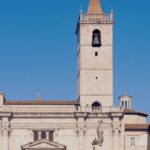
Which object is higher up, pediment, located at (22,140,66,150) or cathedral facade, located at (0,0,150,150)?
cathedral facade, located at (0,0,150,150)

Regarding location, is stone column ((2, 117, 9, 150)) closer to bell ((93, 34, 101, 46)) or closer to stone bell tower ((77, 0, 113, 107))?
stone bell tower ((77, 0, 113, 107))

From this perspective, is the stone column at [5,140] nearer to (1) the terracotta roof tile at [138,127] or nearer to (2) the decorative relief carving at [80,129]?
(2) the decorative relief carving at [80,129]

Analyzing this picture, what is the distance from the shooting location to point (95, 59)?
263 feet

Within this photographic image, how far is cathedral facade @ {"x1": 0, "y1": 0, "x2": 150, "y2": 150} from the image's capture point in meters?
76.5

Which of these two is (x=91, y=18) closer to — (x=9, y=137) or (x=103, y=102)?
(x=103, y=102)

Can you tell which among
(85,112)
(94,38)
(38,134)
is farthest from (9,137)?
(94,38)

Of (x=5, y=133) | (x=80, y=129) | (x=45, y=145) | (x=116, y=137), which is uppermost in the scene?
(x=80, y=129)

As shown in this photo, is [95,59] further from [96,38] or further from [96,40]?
[96,38]

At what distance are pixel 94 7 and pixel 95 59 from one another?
6388 mm

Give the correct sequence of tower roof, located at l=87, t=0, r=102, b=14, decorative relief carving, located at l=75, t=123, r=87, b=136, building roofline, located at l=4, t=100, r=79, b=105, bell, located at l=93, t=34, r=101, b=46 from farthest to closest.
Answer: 1. tower roof, located at l=87, t=0, r=102, b=14
2. bell, located at l=93, t=34, r=101, b=46
3. building roofline, located at l=4, t=100, r=79, b=105
4. decorative relief carving, located at l=75, t=123, r=87, b=136

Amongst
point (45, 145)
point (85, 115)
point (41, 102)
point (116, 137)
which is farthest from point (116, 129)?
point (41, 102)

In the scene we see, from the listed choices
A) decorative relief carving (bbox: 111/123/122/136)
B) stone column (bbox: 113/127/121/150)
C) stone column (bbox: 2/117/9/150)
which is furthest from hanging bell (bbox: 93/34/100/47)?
stone column (bbox: 2/117/9/150)

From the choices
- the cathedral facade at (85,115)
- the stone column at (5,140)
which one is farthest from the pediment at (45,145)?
the stone column at (5,140)

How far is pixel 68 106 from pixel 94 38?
339 inches
